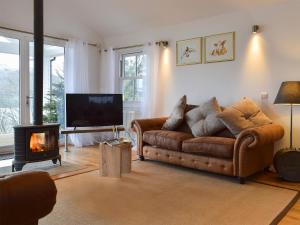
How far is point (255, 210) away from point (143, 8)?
385 centimetres

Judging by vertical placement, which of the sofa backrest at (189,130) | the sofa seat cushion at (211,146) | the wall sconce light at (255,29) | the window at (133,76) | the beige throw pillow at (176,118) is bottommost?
the sofa seat cushion at (211,146)

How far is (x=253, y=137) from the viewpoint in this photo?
3227 mm

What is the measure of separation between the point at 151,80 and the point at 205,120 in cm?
167

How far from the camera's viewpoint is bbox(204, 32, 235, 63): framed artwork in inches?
175

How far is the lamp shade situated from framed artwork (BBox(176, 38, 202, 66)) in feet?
5.41

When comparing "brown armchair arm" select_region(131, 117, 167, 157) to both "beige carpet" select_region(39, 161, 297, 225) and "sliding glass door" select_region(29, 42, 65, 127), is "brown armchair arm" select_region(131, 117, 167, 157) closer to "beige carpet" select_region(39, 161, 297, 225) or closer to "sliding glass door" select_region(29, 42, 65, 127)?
"beige carpet" select_region(39, 161, 297, 225)

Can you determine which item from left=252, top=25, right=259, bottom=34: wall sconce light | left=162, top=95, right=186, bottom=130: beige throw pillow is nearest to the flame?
→ left=162, top=95, right=186, bottom=130: beige throw pillow

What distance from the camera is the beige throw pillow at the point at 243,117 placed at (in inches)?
145

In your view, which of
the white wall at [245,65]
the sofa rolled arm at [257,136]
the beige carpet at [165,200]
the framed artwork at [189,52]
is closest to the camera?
the beige carpet at [165,200]

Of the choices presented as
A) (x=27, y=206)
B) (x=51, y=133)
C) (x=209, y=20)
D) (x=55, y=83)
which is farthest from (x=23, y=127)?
(x=209, y=20)

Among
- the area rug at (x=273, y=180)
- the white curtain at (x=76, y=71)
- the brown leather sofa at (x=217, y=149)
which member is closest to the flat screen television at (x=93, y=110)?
the white curtain at (x=76, y=71)

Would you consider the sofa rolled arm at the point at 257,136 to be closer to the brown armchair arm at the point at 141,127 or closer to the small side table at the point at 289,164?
the small side table at the point at 289,164

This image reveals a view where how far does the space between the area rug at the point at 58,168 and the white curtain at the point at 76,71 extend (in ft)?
5.00

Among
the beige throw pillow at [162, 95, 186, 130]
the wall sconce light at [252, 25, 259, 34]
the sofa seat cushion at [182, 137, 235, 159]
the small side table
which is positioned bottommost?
the small side table
